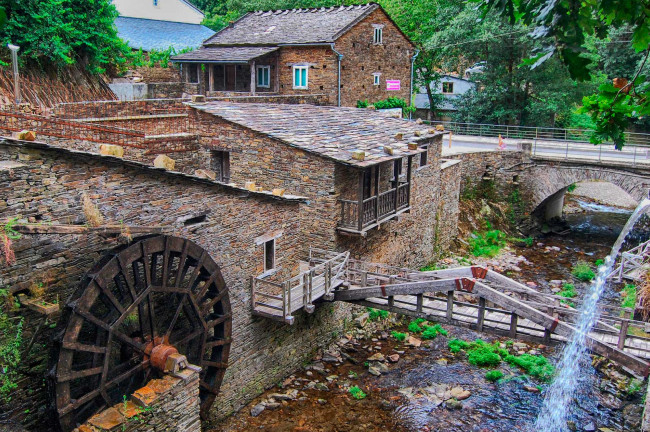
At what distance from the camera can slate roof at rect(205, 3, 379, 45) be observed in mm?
24453

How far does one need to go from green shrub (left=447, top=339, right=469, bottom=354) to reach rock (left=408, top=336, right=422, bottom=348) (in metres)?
0.81

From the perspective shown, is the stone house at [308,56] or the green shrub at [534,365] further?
the stone house at [308,56]

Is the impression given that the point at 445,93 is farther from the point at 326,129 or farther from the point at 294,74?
the point at 326,129

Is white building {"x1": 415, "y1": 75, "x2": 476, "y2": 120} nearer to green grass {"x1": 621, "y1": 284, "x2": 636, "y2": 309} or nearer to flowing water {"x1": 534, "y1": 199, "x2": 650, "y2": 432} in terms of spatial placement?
green grass {"x1": 621, "y1": 284, "x2": 636, "y2": 309}

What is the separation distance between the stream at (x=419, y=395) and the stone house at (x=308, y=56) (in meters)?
11.8

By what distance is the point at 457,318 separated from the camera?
13016 millimetres

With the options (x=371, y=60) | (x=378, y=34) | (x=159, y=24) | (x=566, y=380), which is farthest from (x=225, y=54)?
(x=566, y=380)

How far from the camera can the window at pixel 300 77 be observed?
81.1ft

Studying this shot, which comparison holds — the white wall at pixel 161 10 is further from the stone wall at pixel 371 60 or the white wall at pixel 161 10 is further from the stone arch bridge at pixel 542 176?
the stone arch bridge at pixel 542 176

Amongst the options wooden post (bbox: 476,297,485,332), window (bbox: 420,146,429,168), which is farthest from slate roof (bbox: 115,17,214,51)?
wooden post (bbox: 476,297,485,332)

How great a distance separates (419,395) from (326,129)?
299 inches

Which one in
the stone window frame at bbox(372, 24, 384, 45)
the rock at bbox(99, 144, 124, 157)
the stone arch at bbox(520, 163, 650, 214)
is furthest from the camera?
the stone window frame at bbox(372, 24, 384, 45)

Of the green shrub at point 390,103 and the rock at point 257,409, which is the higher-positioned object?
the green shrub at point 390,103

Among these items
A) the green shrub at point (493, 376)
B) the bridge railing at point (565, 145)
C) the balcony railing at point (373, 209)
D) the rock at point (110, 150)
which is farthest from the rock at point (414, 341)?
the bridge railing at point (565, 145)
